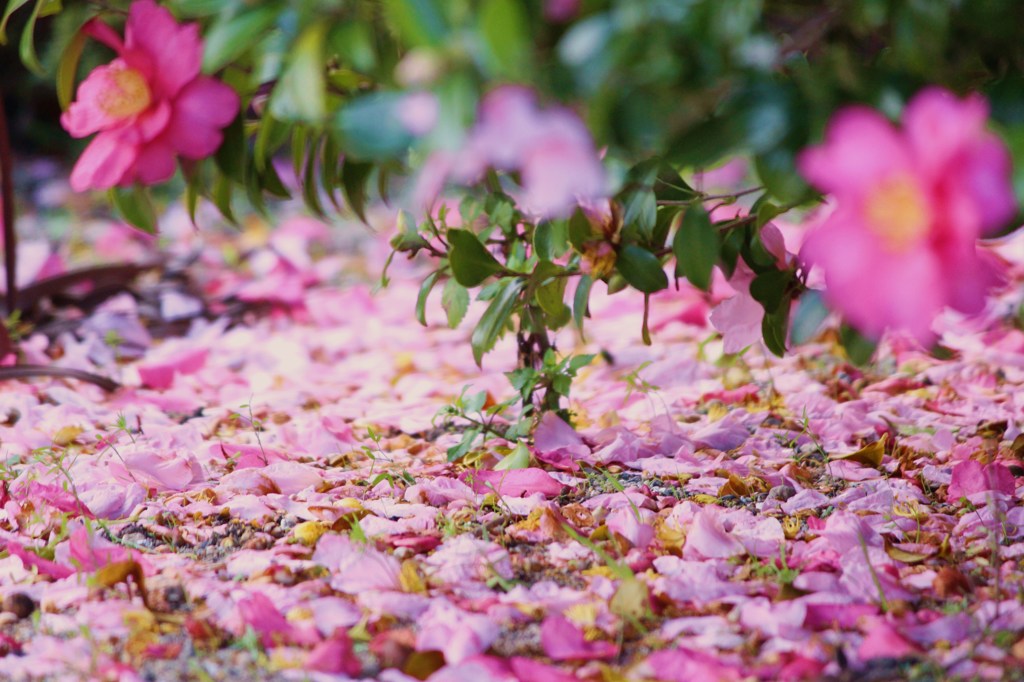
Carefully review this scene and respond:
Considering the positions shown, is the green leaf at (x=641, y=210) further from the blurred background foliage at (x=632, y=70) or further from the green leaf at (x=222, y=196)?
the green leaf at (x=222, y=196)

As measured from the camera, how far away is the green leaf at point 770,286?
0.95 m

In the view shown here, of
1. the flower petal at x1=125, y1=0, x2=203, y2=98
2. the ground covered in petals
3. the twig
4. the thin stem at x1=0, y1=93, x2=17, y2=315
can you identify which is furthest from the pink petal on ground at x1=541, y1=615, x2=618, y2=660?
the thin stem at x1=0, y1=93, x2=17, y2=315

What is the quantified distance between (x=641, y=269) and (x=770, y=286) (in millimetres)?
116

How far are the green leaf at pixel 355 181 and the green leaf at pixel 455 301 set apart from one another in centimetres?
13

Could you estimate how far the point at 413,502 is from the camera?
111cm

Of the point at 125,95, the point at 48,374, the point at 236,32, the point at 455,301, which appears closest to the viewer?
the point at 236,32

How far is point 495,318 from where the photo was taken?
1064 millimetres

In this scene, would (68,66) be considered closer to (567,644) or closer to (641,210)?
(641,210)

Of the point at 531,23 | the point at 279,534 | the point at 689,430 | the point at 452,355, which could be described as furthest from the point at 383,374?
the point at 531,23

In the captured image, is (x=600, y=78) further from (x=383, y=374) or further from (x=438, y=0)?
(x=383, y=374)

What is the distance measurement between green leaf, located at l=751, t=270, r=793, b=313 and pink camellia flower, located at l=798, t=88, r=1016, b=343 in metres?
0.35

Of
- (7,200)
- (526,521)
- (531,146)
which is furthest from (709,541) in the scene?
(7,200)

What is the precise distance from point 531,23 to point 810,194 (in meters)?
0.24

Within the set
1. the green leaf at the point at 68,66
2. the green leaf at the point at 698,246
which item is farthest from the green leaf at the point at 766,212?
the green leaf at the point at 68,66
